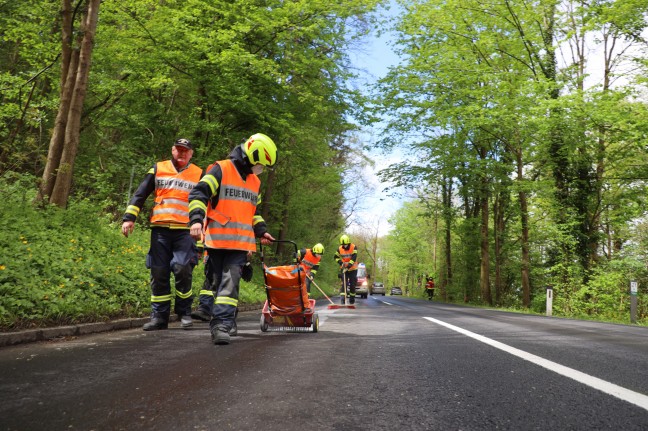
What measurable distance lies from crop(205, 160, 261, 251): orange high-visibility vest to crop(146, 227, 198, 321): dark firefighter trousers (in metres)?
1.32

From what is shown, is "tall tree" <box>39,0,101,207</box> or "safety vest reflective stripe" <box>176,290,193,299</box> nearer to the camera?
"safety vest reflective stripe" <box>176,290,193,299</box>

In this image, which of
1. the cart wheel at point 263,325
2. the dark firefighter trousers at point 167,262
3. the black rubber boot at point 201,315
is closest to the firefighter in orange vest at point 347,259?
the black rubber boot at point 201,315

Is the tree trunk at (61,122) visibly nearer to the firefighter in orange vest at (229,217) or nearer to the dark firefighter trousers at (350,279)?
the firefighter in orange vest at (229,217)

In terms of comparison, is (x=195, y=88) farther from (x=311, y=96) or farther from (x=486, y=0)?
(x=486, y=0)

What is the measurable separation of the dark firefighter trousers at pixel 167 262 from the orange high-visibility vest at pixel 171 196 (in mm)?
173

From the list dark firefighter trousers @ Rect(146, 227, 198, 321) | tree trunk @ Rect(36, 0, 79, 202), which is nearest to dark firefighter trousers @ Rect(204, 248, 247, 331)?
dark firefighter trousers @ Rect(146, 227, 198, 321)

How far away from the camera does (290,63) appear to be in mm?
13836

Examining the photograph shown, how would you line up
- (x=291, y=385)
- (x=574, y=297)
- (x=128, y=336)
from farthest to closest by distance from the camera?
(x=574, y=297), (x=128, y=336), (x=291, y=385)

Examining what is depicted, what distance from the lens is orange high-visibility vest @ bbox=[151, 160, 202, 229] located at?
584cm

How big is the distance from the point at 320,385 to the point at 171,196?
4003 millimetres

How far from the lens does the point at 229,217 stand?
15.9 ft

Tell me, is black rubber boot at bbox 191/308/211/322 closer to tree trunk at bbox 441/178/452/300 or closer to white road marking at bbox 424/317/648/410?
white road marking at bbox 424/317/648/410

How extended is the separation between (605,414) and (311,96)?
12.8 meters

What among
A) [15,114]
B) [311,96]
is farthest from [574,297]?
[15,114]
